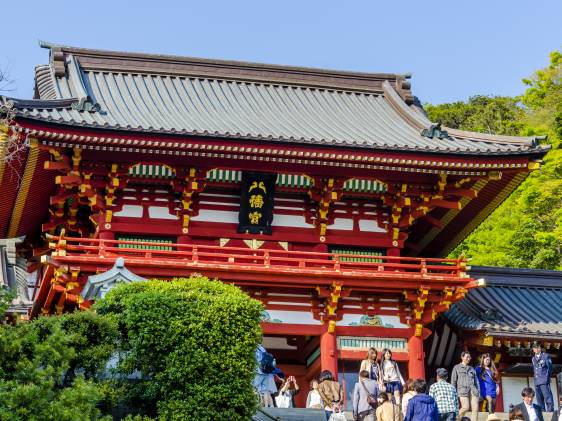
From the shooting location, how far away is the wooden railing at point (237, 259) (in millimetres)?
21078

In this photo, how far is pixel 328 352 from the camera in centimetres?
2245

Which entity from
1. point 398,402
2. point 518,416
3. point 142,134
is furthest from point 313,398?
point 142,134

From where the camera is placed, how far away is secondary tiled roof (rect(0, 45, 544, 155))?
75.5 ft

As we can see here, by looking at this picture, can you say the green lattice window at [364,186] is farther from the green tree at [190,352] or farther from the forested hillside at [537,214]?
the forested hillside at [537,214]

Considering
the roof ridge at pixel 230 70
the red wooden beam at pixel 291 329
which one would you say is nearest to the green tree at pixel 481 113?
the roof ridge at pixel 230 70

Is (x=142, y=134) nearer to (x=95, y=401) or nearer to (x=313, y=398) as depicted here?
(x=313, y=398)

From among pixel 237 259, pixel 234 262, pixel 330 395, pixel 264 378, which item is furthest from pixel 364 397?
pixel 237 259

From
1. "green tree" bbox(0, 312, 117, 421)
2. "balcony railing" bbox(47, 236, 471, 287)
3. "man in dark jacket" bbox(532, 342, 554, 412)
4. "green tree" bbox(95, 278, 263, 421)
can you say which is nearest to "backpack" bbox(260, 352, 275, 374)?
"green tree" bbox(95, 278, 263, 421)

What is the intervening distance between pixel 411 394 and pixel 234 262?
6897 millimetres

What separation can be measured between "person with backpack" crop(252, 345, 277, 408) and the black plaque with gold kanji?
5589 millimetres

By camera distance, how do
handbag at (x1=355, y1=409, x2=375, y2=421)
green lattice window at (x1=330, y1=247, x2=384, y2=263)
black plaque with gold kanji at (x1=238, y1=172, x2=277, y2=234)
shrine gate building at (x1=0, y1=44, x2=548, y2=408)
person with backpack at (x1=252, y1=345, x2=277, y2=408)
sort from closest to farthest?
handbag at (x1=355, y1=409, x2=375, y2=421) < person with backpack at (x1=252, y1=345, x2=277, y2=408) < shrine gate building at (x1=0, y1=44, x2=548, y2=408) < black plaque with gold kanji at (x1=238, y1=172, x2=277, y2=234) < green lattice window at (x1=330, y1=247, x2=384, y2=263)

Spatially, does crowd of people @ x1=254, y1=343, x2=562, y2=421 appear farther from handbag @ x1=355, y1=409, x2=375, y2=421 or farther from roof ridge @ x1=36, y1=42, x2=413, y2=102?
roof ridge @ x1=36, y1=42, x2=413, y2=102

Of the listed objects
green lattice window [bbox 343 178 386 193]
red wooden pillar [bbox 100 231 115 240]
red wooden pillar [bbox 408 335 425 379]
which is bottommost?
red wooden pillar [bbox 408 335 425 379]

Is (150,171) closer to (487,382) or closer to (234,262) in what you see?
(234,262)
